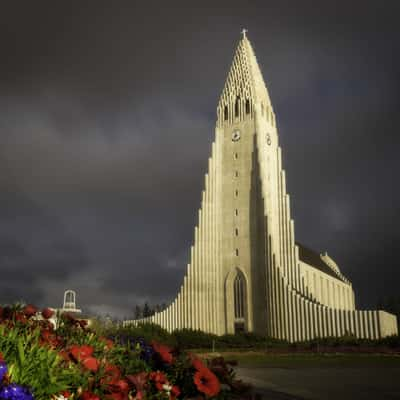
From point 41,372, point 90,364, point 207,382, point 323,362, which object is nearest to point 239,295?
point 323,362

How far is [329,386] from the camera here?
14367 mm

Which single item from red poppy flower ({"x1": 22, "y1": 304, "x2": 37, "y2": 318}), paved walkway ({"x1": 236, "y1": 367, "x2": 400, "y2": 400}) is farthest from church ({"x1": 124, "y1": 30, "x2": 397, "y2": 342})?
red poppy flower ({"x1": 22, "y1": 304, "x2": 37, "y2": 318})

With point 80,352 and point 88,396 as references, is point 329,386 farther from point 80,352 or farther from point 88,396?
point 88,396

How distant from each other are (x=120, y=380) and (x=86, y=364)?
0.39m

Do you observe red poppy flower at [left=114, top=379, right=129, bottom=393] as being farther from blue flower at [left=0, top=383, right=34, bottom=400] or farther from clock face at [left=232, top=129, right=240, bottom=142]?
clock face at [left=232, top=129, right=240, bottom=142]

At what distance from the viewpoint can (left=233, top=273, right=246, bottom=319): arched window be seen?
59375mm

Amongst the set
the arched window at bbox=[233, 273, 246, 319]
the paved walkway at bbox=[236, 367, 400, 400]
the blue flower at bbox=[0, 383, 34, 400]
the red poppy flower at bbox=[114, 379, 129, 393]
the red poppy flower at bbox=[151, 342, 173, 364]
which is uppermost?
the arched window at bbox=[233, 273, 246, 319]

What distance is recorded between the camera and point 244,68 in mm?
69500

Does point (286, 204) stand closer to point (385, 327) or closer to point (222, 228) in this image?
point (222, 228)

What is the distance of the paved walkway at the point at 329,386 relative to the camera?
39.6 feet

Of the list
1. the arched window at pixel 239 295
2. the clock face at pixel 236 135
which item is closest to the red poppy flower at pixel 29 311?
the arched window at pixel 239 295

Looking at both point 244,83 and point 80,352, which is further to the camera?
point 244,83

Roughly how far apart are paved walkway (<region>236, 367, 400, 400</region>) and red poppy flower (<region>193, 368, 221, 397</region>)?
508 cm

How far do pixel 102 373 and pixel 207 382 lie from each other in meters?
1.03
